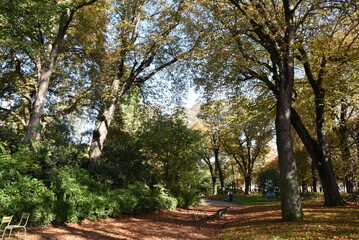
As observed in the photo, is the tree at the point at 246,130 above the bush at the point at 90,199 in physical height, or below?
above

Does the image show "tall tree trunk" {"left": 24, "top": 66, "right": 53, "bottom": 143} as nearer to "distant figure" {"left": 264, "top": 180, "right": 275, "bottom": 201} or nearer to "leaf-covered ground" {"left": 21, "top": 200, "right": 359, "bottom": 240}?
"leaf-covered ground" {"left": 21, "top": 200, "right": 359, "bottom": 240}

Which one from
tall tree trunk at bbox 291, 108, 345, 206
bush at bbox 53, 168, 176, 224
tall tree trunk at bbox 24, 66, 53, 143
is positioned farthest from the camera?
tall tree trunk at bbox 291, 108, 345, 206

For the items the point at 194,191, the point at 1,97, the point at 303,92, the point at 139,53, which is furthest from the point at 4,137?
the point at 303,92

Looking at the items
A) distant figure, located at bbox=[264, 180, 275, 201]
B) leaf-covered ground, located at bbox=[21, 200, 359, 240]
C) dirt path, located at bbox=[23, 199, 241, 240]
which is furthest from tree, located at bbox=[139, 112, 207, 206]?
distant figure, located at bbox=[264, 180, 275, 201]

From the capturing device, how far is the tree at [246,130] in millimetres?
18745

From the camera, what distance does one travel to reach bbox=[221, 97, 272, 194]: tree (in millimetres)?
18745

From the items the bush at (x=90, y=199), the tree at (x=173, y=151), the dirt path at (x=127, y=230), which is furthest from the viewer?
the tree at (x=173, y=151)

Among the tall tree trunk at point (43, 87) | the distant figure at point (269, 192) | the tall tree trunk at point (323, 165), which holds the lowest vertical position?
the distant figure at point (269, 192)

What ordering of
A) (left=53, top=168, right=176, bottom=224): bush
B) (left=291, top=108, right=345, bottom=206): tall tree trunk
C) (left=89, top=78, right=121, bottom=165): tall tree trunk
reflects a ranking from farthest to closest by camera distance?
(left=89, top=78, right=121, bottom=165): tall tree trunk
(left=291, top=108, right=345, bottom=206): tall tree trunk
(left=53, top=168, right=176, bottom=224): bush

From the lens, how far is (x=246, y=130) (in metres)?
35.4

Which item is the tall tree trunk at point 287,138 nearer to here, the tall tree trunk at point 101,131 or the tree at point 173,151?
the tree at point 173,151

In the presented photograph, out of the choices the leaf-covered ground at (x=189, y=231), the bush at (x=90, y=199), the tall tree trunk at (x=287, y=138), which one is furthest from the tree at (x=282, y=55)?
the bush at (x=90, y=199)

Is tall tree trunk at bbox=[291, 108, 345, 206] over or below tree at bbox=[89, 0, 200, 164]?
below

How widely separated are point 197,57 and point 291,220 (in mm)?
9316
